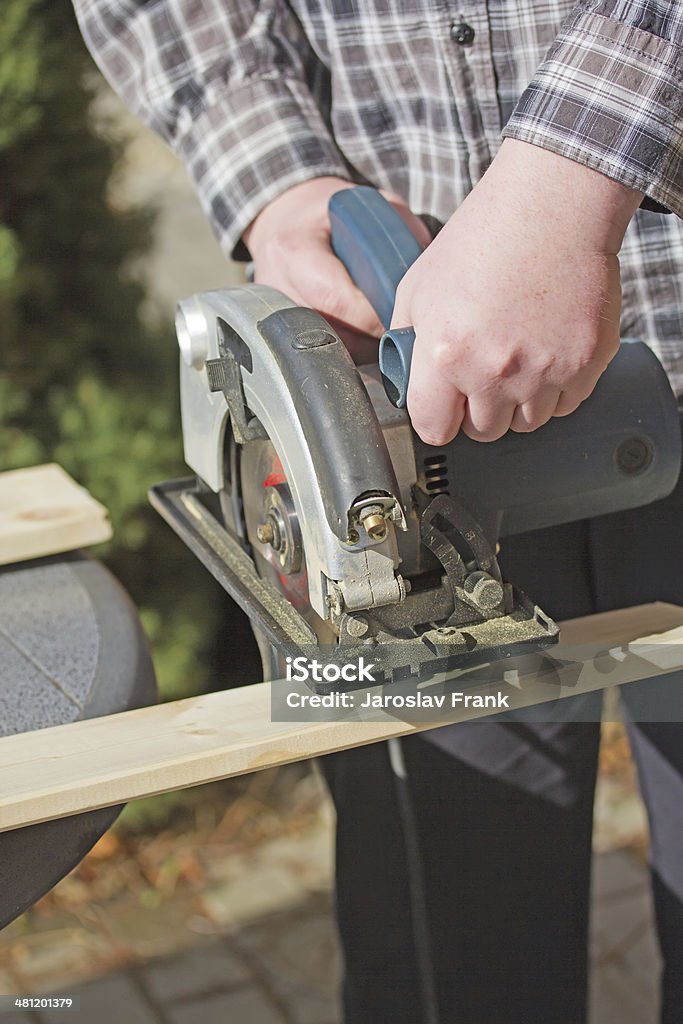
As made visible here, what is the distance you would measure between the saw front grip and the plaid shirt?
0.25m

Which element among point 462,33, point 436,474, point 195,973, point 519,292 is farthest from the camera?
point 195,973

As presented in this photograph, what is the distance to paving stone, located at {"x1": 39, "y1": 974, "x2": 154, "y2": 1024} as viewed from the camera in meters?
2.11

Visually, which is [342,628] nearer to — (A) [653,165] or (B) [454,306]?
(B) [454,306]

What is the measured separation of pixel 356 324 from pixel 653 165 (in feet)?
1.14

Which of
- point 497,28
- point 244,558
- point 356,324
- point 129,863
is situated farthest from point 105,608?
point 129,863

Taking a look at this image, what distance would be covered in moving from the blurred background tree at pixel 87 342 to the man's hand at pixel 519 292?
1.37 metres

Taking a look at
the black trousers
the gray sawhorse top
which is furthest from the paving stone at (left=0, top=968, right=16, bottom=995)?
the gray sawhorse top

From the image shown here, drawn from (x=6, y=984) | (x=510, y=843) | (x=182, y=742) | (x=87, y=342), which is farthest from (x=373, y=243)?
(x=6, y=984)

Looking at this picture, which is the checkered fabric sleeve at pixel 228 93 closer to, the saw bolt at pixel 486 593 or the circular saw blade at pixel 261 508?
the circular saw blade at pixel 261 508

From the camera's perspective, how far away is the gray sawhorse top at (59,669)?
0.99 meters

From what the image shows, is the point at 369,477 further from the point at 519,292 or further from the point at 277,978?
the point at 277,978

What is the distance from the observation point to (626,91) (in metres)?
0.95

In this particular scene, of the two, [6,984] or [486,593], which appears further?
[6,984]

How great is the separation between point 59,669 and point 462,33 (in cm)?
80
